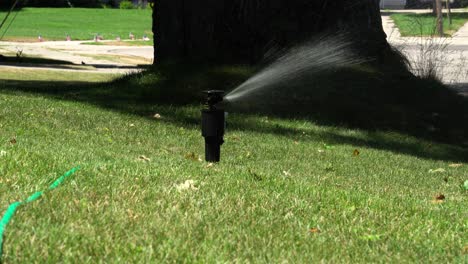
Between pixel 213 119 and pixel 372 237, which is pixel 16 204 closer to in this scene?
pixel 372 237

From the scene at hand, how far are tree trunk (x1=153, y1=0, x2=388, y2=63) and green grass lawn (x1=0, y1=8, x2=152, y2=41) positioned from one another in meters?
23.6

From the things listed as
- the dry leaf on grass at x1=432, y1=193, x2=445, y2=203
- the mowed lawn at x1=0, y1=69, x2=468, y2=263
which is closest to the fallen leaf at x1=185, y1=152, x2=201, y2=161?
the mowed lawn at x1=0, y1=69, x2=468, y2=263

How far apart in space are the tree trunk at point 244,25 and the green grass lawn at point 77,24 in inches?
929

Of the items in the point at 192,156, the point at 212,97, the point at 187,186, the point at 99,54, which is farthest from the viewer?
the point at 99,54

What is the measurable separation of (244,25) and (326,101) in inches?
57.1

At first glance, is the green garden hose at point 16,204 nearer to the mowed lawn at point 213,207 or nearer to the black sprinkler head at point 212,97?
the mowed lawn at point 213,207

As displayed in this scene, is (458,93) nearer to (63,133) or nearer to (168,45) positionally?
(168,45)

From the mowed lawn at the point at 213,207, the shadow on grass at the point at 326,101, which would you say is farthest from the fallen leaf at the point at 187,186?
the shadow on grass at the point at 326,101

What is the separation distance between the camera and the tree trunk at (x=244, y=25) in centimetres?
1052

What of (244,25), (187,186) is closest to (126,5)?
(244,25)

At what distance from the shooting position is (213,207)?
13.3 ft

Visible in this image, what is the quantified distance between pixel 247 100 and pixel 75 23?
38.4 metres

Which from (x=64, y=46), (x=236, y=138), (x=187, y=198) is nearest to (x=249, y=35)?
(x=236, y=138)

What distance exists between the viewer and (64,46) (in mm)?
30516
